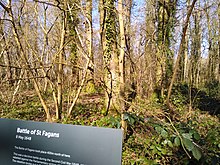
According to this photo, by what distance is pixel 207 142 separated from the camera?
3.40 meters

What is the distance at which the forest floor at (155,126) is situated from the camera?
2773 millimetres

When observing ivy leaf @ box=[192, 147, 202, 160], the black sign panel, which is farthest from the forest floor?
the black sign panel

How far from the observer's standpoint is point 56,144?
1822 millimetres

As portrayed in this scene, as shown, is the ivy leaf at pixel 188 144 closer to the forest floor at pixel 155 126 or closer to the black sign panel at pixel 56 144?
the forest floor at pixel 155 126

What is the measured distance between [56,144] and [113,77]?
3939 millimetres

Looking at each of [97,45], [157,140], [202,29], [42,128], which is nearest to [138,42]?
[97,45]

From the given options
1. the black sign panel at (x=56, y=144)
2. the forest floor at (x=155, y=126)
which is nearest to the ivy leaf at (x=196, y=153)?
the forest floor at (x=155, y=126)

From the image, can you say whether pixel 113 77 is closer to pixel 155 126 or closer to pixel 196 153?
pixel 155 126

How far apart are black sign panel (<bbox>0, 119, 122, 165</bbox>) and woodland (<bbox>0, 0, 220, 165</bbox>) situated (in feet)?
3.20

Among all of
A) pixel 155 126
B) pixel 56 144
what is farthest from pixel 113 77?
pixel 56 144

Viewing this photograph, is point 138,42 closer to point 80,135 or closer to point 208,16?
point 80,135

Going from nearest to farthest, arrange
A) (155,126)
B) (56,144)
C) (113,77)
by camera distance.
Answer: (56,144), (155,126), (113,77)

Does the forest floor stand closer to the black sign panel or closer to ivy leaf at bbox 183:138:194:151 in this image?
ivy leaf at bbox 183:138:194:151

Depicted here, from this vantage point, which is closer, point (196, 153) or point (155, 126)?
point (196, 153)
